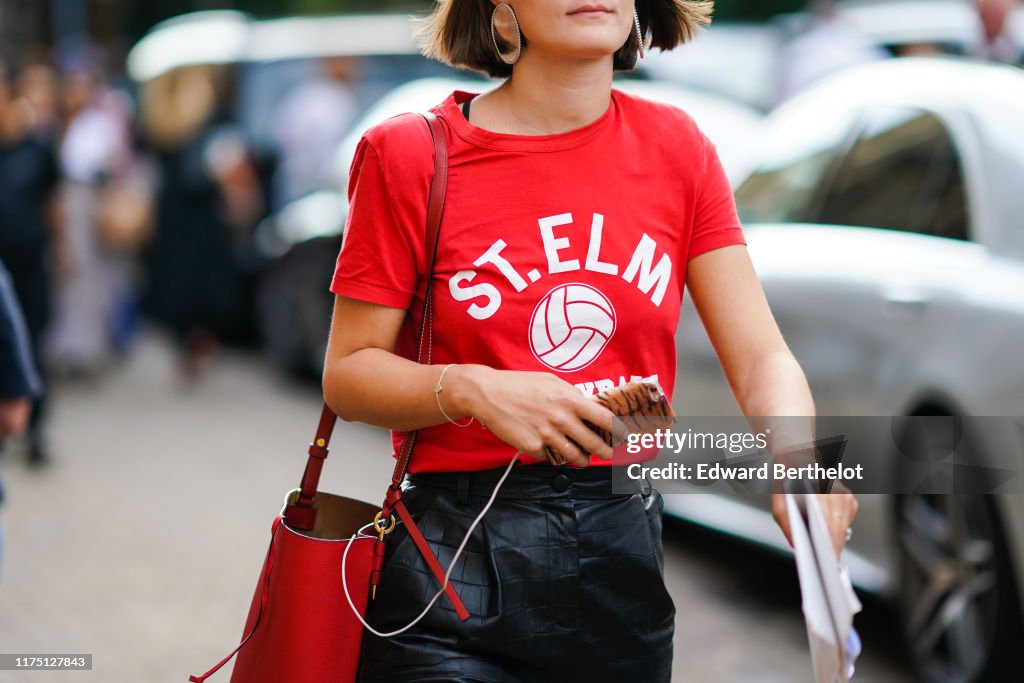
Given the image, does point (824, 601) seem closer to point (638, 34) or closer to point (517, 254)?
point (517, 254)

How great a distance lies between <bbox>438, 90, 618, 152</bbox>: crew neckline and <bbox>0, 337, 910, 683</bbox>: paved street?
285 centimetres

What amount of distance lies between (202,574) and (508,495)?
3.99 meters

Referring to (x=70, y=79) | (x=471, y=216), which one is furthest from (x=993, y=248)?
(x=70, y=79)

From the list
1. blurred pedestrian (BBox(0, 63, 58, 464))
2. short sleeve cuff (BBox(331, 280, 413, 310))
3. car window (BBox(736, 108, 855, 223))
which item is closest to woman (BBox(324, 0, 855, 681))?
short sleeve cuff (BBox(331, 280, 413, 310))

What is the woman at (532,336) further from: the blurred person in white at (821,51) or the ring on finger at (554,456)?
the blurred person in white at (821,51)

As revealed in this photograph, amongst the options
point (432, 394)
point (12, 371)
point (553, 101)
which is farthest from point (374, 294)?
point (12, 371)

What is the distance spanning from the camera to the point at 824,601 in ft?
6.54

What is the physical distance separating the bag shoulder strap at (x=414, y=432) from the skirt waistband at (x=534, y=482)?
69mm

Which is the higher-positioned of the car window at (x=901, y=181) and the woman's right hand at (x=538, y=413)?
the woman's right hand at (x=538, y=413)

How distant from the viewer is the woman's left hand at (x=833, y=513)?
2074mm

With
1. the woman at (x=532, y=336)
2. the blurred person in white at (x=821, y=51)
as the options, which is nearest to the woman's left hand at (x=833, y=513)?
the woman at (x=532, y=336)

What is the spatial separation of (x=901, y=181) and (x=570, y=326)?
3.01 m

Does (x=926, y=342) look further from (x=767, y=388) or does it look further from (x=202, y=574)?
(x=202, y=574)

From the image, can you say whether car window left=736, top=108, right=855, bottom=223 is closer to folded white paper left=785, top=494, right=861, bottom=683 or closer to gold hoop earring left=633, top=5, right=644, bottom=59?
gold hoop earring left=633, top=5, right=644, bottom=59
